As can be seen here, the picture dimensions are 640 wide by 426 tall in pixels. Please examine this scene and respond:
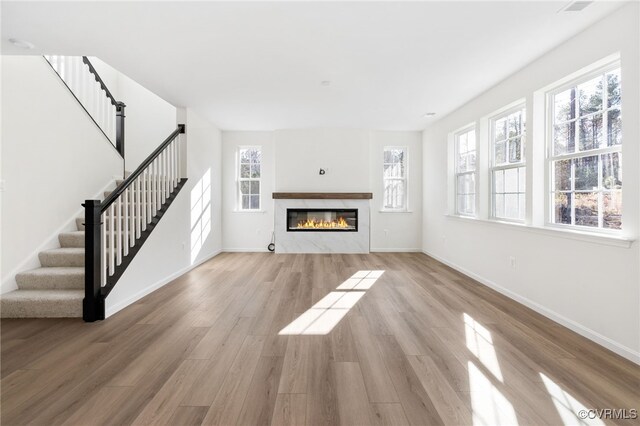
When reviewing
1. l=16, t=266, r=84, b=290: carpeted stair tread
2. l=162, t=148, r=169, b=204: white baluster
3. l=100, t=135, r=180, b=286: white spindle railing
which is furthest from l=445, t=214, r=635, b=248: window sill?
l=16, t=266, r=84, b=290: carpeted stair tread

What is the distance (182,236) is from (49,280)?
1665 mm

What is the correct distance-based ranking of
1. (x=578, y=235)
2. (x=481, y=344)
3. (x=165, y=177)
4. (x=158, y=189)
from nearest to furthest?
(x=481, y=344) → (x=578, y=235) → (x=158, y=189) → (x=165, y=177)

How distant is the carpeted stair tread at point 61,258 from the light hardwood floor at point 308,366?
712 mm

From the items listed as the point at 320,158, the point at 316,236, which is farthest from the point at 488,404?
the point at 320,158

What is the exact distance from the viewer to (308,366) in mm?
1942

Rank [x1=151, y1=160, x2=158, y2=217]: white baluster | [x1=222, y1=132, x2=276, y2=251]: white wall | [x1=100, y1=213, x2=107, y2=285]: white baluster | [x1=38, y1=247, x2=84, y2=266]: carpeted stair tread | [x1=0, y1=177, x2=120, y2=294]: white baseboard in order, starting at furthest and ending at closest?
1. [x1=222, y1=132, x2=276, y2=251]: white wall
2. [x1=151, y1=160, x2=158, y2=217]: white baluster
3. [x1=38, y1=247, x2=84, y2=266]: carpeted stair tread
4. [x1=0, y1=177, x2=120, y2=294]: white baseboard
5. [x1=100, y1=213, x2=107, y2=285]: white baluster

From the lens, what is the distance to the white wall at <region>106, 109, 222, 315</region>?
3240mm

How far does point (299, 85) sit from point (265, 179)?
3.03m

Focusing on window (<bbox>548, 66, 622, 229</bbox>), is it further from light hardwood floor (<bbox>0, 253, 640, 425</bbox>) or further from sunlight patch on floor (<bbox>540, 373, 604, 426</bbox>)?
sunlight patch on floor (<bbox>540, 373, 604, 426</bbox>)

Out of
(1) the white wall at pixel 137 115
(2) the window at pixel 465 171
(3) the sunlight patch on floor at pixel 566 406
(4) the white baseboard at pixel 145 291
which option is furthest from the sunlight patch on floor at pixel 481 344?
(1) the white wall at pixel 137 115

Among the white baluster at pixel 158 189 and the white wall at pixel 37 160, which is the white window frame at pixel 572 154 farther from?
the white wall at pixel 37 160

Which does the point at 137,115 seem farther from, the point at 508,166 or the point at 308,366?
the point at 508,166

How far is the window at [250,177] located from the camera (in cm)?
651

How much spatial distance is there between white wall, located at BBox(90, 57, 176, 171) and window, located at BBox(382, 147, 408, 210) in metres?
4.66
